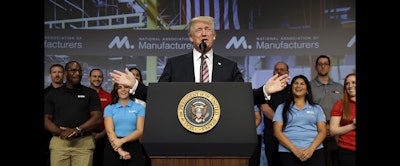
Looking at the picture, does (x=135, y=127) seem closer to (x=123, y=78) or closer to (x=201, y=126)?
(x=123, y=78)

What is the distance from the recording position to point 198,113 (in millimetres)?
3166

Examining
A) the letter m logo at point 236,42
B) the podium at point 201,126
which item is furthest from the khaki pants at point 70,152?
the podium at point 201,126

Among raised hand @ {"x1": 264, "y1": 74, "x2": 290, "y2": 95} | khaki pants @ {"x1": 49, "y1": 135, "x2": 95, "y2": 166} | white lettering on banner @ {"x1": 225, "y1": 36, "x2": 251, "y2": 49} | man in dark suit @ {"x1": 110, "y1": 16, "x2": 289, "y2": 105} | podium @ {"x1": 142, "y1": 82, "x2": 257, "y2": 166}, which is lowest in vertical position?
khaki pants @ {"x1": 49, "y1": 135, "x2": 95, "y2": 166}

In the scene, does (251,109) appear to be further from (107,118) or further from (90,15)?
(90,15)

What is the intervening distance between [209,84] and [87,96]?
10.9 feet

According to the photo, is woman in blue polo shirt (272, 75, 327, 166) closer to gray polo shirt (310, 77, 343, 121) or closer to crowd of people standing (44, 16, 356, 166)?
crowd of people standing (44, 16, 356, 166)

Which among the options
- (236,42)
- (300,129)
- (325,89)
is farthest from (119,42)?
(300,129)

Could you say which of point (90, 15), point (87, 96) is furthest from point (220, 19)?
point (87, 96)

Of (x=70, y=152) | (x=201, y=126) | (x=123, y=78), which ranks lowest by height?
(x=70, y=152)

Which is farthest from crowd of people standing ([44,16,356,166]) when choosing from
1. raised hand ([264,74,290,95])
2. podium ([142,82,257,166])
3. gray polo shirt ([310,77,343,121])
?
podium ([142,82,257,166])

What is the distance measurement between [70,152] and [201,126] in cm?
322

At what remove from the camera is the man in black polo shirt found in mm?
6020

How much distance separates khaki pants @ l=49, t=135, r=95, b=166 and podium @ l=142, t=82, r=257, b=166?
3054 millimetres

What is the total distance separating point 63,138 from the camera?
19.6 ft
